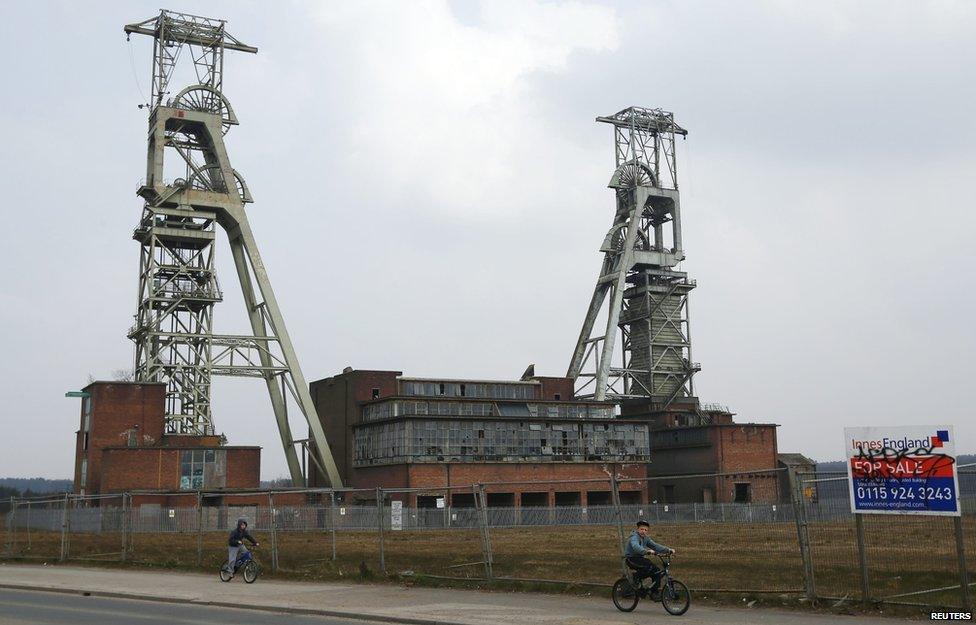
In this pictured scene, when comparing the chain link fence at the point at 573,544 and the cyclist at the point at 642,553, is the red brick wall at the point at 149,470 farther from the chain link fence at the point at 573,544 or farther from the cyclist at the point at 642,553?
the cyclist at the point at 642,553

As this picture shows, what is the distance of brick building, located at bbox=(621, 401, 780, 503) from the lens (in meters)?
83.1

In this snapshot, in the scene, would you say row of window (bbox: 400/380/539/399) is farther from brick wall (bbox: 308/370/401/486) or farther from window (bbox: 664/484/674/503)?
window (bbox: 664/484/674/503)

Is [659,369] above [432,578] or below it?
above

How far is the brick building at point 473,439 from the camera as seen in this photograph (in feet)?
241

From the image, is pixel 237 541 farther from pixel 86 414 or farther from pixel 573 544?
pixel 86 414

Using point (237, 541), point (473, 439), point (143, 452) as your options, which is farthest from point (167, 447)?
point (237, 541)

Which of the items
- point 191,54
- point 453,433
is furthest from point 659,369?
point 191,54

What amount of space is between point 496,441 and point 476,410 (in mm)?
3774

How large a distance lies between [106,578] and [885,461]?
1991 cm

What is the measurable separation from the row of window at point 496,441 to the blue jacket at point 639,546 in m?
55.7

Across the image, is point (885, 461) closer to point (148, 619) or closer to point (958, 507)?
point (958, 507)

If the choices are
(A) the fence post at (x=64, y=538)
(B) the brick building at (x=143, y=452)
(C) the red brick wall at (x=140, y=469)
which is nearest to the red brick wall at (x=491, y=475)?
(B) the brick building at (x=143, y=452)

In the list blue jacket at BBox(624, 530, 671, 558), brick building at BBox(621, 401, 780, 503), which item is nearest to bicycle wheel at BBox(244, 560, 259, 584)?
blue jacket at BBox(624, 530, 671, 558)

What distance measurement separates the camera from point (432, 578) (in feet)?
73.3
